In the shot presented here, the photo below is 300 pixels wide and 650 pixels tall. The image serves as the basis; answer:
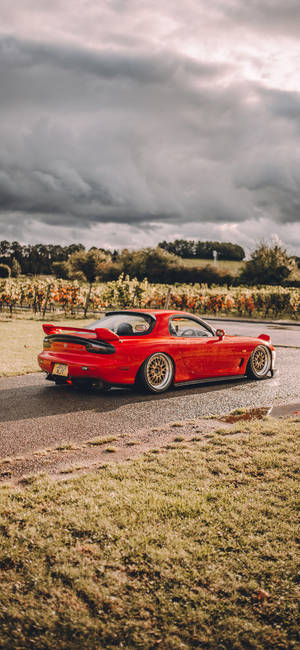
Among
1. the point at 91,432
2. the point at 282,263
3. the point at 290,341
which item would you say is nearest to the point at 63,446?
the point at 91,432

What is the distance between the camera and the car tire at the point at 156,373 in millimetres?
7688

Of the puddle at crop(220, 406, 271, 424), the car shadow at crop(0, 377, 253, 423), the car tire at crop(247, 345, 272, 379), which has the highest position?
the car tire at crop(247, 345, 272, 379)

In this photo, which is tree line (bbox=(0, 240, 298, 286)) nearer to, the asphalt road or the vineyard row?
the vineyard row

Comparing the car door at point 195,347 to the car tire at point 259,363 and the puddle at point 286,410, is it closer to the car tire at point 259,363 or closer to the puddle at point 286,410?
the car tire at point 259,363

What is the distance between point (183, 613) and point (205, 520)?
3.05 ft

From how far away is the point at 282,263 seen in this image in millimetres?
59469

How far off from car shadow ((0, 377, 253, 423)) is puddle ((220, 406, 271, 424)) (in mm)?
1224

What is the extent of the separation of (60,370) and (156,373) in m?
1.44

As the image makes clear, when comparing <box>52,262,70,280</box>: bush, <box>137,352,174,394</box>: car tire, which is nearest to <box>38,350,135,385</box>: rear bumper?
<box>137,352,174,394</box>: car tire

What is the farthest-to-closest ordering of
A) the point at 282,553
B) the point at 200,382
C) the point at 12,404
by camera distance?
the point at 200,382, the point at 12,404, the point at 282,553

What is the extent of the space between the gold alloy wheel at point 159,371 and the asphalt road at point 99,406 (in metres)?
0.20

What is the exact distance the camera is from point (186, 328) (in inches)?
332

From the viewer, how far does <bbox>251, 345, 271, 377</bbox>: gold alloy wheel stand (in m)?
9.27

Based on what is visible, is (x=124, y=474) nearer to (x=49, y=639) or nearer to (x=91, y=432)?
(x=91, y=432)
